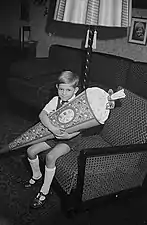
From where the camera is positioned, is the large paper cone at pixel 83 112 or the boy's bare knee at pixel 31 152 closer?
the large paper cone at pixel 83 112

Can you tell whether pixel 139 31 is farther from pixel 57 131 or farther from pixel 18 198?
pixel 18 198

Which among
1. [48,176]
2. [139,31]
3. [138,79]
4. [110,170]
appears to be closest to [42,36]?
[139,31]

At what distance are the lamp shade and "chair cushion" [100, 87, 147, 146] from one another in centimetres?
66

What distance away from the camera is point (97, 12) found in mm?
2051

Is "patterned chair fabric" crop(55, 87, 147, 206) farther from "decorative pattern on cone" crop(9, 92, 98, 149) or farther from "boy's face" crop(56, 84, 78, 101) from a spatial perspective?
"boy's face" crop(56, 84, 78, 101)

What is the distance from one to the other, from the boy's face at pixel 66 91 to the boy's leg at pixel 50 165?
37 cm

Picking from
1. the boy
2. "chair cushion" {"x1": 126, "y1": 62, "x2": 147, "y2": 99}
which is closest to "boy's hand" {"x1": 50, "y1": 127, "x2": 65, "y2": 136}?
the boy

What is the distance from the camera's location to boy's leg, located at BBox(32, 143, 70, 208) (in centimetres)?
232

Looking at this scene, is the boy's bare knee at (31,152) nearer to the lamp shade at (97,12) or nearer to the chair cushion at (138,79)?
the lamp shade at (97,12)

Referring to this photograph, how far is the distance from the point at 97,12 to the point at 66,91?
1.98 feet

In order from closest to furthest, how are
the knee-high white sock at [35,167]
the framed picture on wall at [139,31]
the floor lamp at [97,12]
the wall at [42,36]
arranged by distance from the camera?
the floor lamp at [97,12], the knee-high white sock at [35,167], the framed picture on wall at [139,31], the wall at [42,36]

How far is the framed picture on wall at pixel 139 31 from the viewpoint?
12.8 feet

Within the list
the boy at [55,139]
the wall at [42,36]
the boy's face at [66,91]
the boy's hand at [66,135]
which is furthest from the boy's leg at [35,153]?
the wall at [42,36]

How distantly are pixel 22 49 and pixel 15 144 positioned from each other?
133 inches
